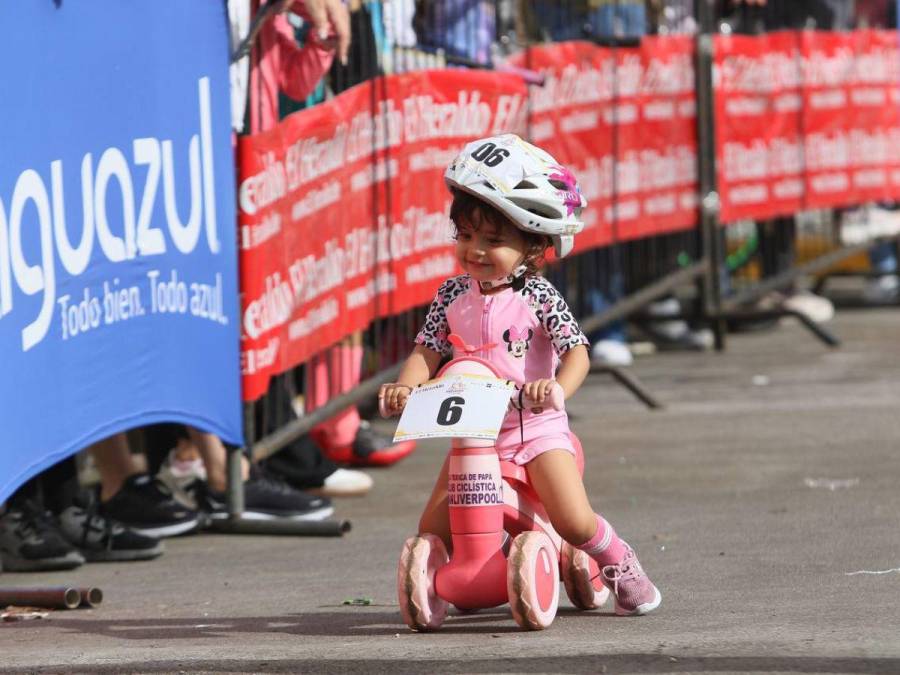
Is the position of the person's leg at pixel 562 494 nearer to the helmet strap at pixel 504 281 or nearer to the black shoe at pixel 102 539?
the helmet strap at pixel 504 281

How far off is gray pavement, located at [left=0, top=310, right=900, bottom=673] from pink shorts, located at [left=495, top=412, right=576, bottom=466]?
0.44 meters

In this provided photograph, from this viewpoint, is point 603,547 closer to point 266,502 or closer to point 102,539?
point 102,539

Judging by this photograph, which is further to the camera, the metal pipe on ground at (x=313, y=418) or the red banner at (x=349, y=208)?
the metal pipe on ground at (x=313, y=418)

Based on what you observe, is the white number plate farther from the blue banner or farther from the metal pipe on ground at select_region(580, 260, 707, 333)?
the metal pipe on ground at select_region(580, 260, 707, 333)

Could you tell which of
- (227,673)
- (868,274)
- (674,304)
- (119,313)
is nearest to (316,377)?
(119,313)

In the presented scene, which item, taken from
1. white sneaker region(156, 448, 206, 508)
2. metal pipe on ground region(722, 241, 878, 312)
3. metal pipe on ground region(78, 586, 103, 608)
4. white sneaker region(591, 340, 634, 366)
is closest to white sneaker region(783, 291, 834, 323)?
metal pipe on ground region(722, 241, 878, 312)

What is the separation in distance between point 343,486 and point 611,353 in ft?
14.8

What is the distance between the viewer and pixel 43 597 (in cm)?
594

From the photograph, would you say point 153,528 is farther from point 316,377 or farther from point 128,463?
point 316,377

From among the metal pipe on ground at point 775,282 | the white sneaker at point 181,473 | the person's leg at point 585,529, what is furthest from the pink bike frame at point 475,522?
the metal pipe on ground at point 775,282

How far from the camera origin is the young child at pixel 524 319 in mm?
5234

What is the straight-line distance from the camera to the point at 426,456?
9367 mm

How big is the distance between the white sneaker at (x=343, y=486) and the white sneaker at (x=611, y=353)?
4.15 meters

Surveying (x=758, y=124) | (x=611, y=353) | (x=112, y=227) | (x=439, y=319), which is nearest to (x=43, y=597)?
(x=112, y=227)
